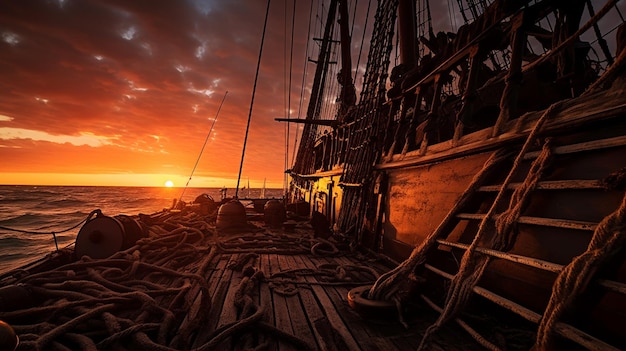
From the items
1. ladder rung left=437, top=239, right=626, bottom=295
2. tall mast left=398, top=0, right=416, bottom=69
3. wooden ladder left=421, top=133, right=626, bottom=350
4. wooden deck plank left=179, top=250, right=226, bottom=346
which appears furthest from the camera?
tall mast left=398, top=0, right=416, bottom=69

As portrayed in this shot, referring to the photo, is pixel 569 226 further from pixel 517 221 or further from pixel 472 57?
pixel 472 57

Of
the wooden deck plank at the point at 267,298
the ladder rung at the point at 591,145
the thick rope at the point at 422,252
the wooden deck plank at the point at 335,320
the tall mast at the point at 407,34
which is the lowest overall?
the wooden deck plank at the point at 267,298

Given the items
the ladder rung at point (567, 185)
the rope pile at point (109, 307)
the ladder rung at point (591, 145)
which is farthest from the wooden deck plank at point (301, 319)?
the ladder rung at point (591, 145)

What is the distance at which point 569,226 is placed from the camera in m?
2.12

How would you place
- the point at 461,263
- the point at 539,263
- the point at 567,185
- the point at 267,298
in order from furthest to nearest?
the point at 267,298, the point at 461,263, the point at 567,185, the point at 539,263

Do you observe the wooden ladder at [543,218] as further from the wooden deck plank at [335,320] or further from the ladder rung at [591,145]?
the wooden deck plank at [335,320]

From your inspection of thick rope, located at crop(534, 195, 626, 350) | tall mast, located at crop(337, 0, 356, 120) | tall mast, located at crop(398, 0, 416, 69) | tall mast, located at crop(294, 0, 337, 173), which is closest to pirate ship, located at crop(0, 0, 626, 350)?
thick rope, located at crop(534, 195, 626, 350)

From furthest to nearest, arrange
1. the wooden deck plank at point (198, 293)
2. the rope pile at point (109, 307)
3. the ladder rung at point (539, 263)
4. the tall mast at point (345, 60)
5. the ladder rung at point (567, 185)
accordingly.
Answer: the tall mast at point (345, 60)
the wooden deck plank at point (198, 293)
the rope pile at point (109, 307)
the ladder rung at point (567, 185)
the ladder rung at point (539, 263)

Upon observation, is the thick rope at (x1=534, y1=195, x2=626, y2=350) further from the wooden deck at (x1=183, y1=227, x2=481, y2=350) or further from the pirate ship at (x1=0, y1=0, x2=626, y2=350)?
the wooden deck at (x1=183, y1=227, x2=481, y2=350)

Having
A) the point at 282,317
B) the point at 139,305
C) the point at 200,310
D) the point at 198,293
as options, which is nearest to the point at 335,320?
the point at 282,317

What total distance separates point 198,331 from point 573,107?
4.18m

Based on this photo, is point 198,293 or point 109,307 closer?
point 109,307

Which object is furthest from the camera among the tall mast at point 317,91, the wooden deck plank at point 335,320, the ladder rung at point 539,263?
the tall mast at point 317,91

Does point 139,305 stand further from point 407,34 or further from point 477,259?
point 407,34
